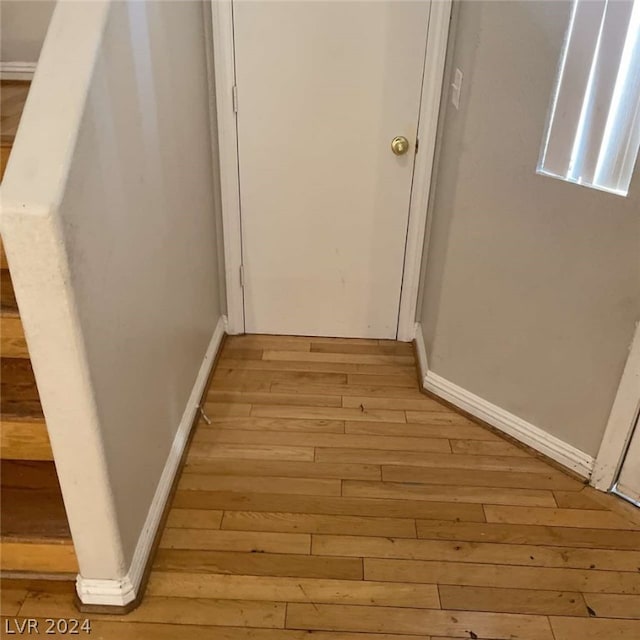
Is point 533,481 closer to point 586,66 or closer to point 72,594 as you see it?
point 586,66

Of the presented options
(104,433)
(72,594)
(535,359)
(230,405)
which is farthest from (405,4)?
(72,594)

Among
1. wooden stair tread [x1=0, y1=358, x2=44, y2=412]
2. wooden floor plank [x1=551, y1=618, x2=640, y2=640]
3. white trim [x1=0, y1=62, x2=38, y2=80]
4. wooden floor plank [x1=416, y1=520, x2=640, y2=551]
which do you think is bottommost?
wooden floor plank [x1=551, y1=618, x2=640, y2=640]

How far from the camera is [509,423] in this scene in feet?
7.85

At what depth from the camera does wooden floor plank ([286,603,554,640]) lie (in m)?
1.72

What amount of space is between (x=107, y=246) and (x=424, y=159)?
1487 mm

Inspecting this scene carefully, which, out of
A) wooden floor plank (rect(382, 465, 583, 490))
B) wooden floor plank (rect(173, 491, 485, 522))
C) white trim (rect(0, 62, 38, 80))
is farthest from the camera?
white trim (rect(0, 62, 38, 80))

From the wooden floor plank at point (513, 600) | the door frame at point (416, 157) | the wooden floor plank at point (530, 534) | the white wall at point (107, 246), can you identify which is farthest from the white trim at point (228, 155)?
the wooden floor plank at point (513, 600)

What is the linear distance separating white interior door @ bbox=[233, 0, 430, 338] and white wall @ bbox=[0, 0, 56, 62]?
0.76 meters

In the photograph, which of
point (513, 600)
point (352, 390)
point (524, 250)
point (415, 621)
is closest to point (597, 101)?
point (524, 250)

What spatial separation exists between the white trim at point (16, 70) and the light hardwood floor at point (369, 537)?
144cm

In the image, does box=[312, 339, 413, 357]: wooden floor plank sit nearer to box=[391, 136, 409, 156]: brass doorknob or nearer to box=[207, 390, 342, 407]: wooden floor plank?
box=[207, 390, 342, 407]: wooden floor plank

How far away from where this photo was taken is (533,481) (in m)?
2.22

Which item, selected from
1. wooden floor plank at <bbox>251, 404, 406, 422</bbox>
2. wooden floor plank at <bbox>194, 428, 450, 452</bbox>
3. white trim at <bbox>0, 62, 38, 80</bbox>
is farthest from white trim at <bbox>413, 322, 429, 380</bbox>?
white trim at <bbox>0, 62, 38, 80</bbox>

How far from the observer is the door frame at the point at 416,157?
7.83ft
